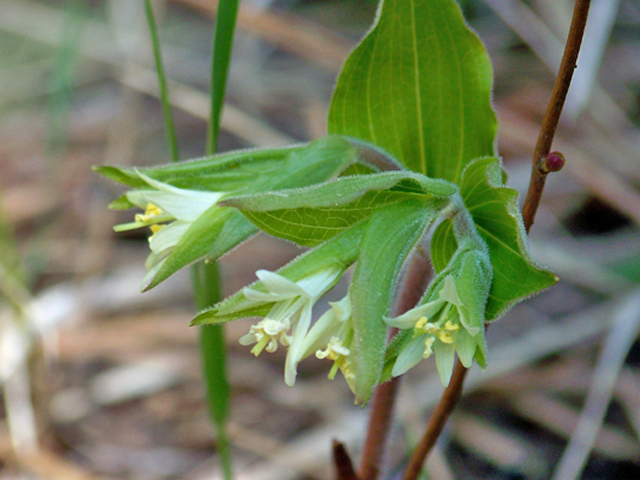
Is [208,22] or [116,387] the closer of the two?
[116,387]

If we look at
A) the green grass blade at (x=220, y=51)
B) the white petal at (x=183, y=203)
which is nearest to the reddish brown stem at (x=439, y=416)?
the white petal at (x=183, y=203)

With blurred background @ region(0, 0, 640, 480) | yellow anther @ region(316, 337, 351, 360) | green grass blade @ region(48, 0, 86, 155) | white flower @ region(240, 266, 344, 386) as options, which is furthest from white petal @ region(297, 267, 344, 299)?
green grass blade @ region(48, 0, 86, 155)

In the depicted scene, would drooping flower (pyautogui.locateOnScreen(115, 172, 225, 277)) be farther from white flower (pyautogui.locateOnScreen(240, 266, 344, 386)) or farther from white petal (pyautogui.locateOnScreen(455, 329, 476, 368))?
white petal (pyautogui.locateOnScreen(455, 329, 476, 368))

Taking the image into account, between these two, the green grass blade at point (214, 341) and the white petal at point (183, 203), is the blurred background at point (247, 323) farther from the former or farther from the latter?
the white petal at point (183, 203)

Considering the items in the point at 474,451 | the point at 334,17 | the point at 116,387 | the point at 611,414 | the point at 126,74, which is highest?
the point at 334,17

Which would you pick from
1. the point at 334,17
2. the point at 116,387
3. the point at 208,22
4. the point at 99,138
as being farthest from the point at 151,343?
the point at 208,22

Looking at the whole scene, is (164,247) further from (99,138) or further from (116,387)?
(99,138)
